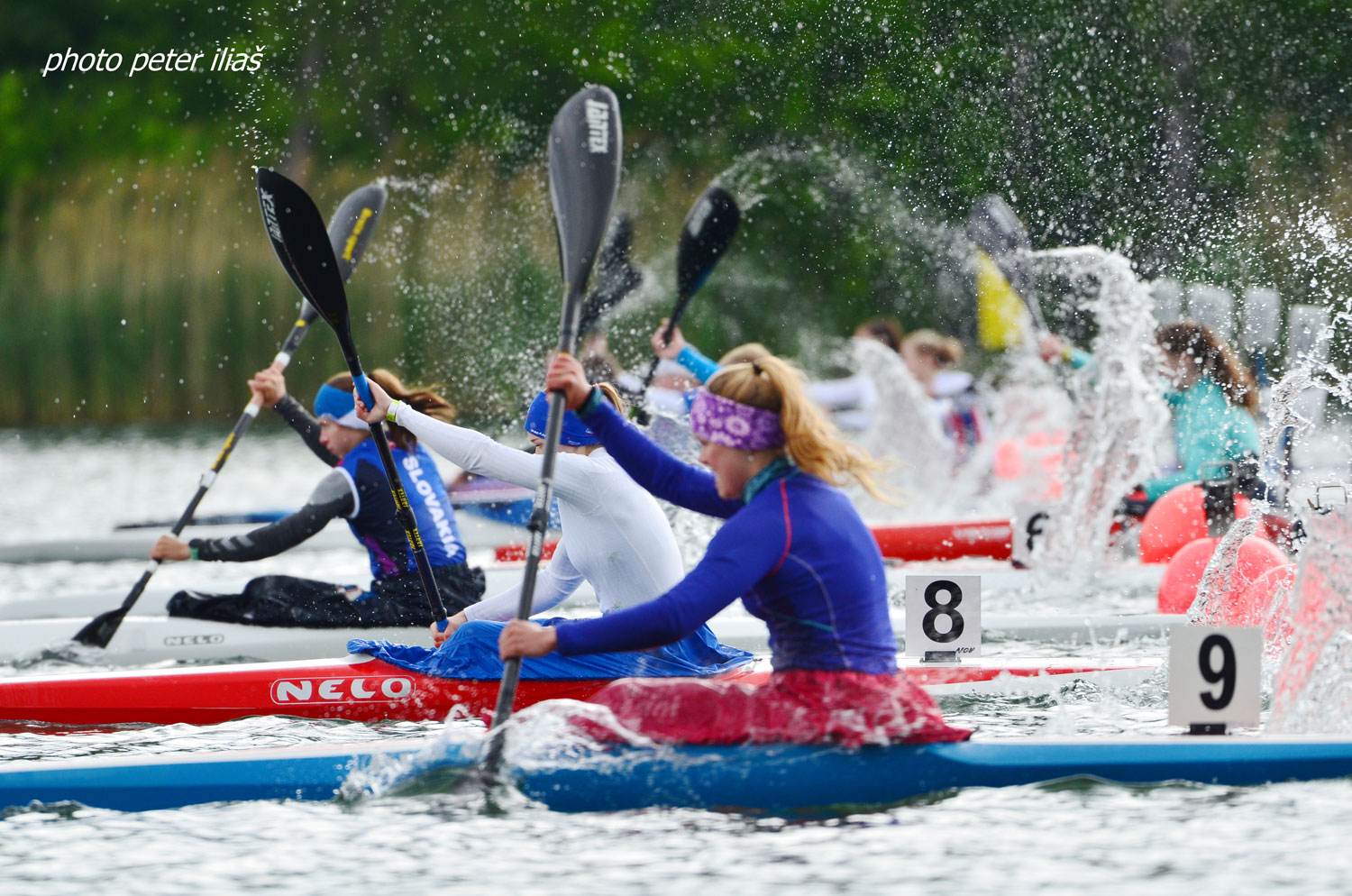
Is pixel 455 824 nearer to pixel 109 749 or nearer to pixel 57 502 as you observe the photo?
pixel 109 749

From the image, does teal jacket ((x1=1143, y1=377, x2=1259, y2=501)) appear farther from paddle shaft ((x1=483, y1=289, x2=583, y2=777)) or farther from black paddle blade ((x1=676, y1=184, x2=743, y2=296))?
paddle shaft ((x1=483, y1=289, x2=583, y2=777))

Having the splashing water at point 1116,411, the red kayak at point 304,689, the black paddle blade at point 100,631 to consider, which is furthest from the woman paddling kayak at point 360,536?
the splashing water at point 1116,411

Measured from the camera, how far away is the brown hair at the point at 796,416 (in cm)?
386

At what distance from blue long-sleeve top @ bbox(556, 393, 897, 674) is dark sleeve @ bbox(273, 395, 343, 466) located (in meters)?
3.50

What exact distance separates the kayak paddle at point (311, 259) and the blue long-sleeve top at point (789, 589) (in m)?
1.79

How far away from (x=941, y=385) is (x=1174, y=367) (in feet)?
20.8

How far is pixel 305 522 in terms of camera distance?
6391 mm

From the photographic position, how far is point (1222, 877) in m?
3.56

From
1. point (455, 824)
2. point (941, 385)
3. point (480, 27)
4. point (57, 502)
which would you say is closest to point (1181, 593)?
point (455, 824)

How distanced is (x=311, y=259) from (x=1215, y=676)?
11.0ft

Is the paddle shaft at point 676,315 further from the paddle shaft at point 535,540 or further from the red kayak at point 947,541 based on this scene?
the paddle shaft at point 535,540

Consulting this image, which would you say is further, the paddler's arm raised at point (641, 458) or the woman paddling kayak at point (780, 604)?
the paddler's arm raised at point (641, 458)

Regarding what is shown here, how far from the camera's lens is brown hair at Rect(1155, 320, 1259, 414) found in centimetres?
793

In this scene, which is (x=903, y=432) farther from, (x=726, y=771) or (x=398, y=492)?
(x=726, y=771)
